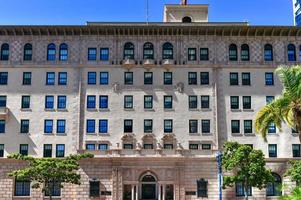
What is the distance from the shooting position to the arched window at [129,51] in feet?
203

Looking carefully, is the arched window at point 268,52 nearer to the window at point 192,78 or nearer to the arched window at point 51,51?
the window at point 192,78

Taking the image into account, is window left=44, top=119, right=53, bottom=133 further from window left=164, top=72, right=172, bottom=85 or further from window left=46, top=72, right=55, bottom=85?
window left=164, top=72, right=172, bottom=85

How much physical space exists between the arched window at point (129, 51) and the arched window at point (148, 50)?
1.48 metres

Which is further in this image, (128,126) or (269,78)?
(269,78)

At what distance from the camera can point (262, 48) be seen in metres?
62.6

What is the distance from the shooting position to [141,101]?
6081cm

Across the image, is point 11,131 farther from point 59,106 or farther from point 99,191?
point 99,191

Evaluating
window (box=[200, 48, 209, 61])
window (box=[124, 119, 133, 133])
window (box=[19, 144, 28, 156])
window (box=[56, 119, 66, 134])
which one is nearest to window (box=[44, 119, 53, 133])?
window (box=[56, 119, 66, 134])

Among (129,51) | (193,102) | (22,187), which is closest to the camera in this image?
(22,187)

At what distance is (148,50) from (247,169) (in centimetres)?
1973

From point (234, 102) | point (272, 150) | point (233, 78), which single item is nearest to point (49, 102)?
point (234, 102)

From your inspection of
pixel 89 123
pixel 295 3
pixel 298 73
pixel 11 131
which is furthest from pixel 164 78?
pixel 295 3

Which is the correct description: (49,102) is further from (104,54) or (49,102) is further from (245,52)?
(245,52)

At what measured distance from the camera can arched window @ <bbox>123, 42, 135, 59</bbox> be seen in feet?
203
